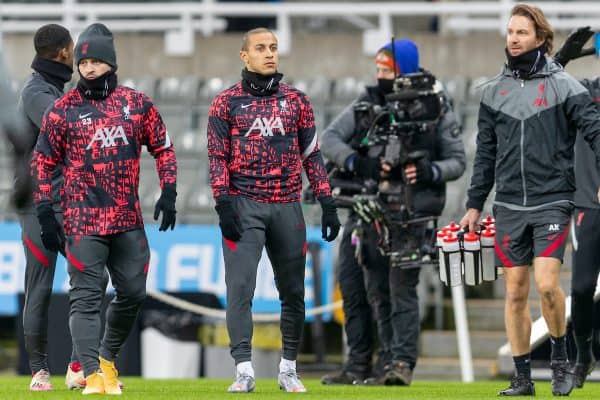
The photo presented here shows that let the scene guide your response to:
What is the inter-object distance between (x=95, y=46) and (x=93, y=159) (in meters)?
0.61

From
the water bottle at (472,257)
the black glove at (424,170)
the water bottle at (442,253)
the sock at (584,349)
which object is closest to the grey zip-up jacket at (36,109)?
the water bottle at (442,253)

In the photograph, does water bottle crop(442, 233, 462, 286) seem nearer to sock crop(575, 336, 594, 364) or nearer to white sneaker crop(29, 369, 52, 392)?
sock crop(575, 336, 594, 364)

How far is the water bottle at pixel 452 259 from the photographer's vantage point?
402 inches

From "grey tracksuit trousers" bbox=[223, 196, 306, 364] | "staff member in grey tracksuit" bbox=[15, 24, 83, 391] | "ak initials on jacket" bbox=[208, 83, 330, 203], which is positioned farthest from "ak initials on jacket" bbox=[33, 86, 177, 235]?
"staff member in grey tracksuit" bbox=[15, 24, 83, 391]

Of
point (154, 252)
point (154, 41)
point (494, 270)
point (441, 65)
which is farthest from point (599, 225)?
point (154, 41)

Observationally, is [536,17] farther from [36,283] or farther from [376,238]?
[36,283]

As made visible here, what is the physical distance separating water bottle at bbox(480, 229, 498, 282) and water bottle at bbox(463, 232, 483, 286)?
0.10 feet

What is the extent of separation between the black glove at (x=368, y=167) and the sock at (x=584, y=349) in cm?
187

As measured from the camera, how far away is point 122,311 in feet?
31.8

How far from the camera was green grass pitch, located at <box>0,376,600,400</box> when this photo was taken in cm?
952

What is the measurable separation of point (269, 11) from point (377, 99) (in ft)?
20.6

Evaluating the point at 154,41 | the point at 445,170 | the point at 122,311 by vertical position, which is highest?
the point at 154,41

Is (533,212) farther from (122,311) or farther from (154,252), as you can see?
(154,252)

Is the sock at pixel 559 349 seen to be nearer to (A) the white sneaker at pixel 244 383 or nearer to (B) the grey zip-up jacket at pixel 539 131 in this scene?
(B) the grey zip-up jacket at pixel 539 131
